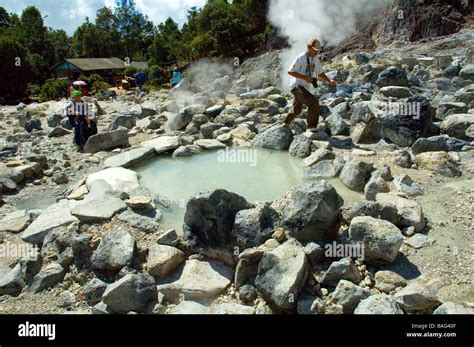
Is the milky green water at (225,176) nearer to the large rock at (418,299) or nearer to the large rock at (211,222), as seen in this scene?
the large rock at (211,222)

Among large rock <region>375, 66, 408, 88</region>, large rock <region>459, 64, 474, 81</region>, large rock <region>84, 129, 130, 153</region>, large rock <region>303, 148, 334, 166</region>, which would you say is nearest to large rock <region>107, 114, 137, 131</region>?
A: large rock <region>84, 129, 130, 153</region>

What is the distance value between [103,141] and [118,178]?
233 cm

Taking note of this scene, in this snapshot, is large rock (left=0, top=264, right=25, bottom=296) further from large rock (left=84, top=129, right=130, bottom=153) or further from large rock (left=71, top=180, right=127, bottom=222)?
large rock (left=84, top=129, right=130, bottom=153)

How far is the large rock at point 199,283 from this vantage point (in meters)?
3.52

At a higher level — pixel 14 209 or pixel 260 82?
pixel 260 82

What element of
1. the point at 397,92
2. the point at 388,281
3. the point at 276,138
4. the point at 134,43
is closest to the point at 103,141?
the point at 276,138

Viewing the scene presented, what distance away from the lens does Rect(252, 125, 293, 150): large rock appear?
6.88m

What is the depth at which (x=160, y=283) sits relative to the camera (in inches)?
147

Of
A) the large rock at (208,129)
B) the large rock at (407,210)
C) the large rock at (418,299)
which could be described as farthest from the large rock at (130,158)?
the large rock at (418,299)

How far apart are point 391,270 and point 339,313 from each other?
2.39 ft

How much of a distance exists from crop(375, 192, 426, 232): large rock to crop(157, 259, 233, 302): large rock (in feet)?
5.94

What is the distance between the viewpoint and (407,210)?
4094 millimetres
